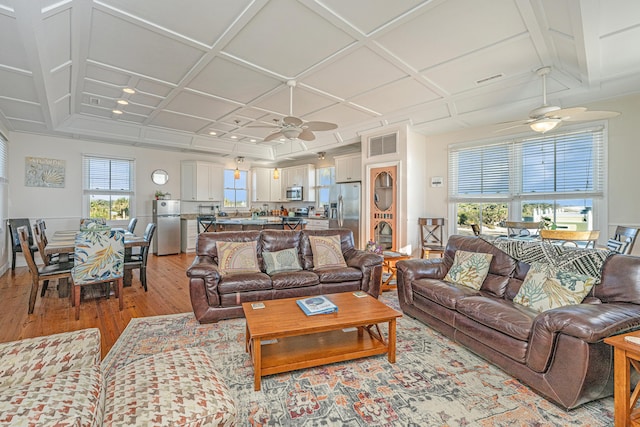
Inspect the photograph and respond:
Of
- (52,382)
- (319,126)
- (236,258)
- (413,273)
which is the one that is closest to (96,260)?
(236,258)

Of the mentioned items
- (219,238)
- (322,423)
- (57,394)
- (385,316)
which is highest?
(219,238)

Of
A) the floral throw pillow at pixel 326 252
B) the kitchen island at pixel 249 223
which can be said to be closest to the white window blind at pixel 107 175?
the kitchen island at pixel 249 223

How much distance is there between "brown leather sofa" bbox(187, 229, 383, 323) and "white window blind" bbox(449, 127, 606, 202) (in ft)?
8.90

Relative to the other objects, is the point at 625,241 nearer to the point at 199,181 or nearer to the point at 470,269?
the point at 470,269

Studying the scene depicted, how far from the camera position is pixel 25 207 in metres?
5.59

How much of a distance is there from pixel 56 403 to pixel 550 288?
3017 millimetres

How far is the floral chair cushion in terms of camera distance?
309cm

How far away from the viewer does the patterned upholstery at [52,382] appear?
3.03 ft

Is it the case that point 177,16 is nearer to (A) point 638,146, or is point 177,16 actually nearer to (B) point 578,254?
(B) point 578,254

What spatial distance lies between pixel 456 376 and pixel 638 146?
387 centimetres

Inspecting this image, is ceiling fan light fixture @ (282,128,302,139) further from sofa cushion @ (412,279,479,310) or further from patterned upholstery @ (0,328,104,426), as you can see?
patterned upholstery @ (0,328,104,426)

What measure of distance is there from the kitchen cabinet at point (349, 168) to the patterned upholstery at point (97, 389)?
552cm

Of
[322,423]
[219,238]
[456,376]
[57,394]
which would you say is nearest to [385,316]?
[456,376]

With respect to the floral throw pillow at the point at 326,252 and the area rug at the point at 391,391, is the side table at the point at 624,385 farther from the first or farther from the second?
the floral throw pillow at the point at 326,252
